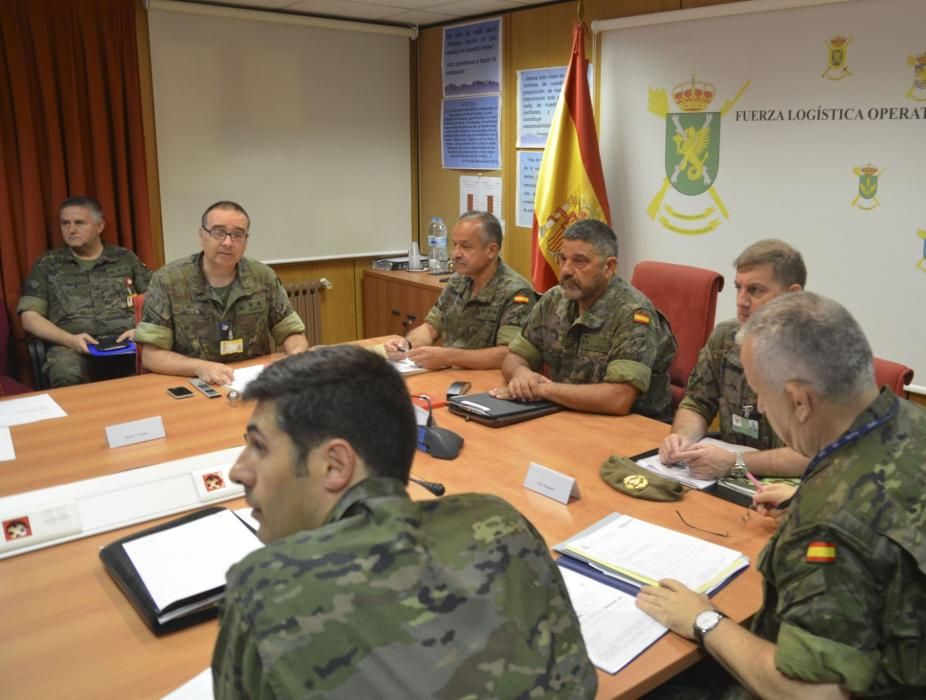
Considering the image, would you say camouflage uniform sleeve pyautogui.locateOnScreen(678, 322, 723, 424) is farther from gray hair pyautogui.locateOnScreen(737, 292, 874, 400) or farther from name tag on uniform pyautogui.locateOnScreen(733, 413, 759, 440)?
Answer: gray hair pyautogui.locateOnScreen(737, 292, 874, 400)

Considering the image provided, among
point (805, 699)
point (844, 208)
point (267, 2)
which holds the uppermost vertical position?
point (267, 2)

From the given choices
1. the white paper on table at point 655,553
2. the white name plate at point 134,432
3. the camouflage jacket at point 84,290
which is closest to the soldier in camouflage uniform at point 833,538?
the white paper on table at point 655,553

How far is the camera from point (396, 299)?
5.20 metres

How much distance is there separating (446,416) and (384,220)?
3.25 meters

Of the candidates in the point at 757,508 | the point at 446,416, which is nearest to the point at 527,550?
the point at 757,508

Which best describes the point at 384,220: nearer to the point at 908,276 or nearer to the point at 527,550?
the point at 908,276

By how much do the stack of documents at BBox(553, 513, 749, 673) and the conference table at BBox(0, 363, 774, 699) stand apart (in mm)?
27

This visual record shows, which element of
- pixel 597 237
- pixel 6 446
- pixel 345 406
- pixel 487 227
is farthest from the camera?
pixel 487 227

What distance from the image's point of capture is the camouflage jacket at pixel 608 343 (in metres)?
2.63

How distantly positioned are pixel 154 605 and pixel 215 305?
6.53 feet

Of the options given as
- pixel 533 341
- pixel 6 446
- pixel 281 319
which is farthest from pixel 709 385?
pixel 6 446

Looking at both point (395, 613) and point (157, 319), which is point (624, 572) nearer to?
point (395, 613)

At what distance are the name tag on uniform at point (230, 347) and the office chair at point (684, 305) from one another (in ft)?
5.52

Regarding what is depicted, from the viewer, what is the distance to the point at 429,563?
93 centimetres
